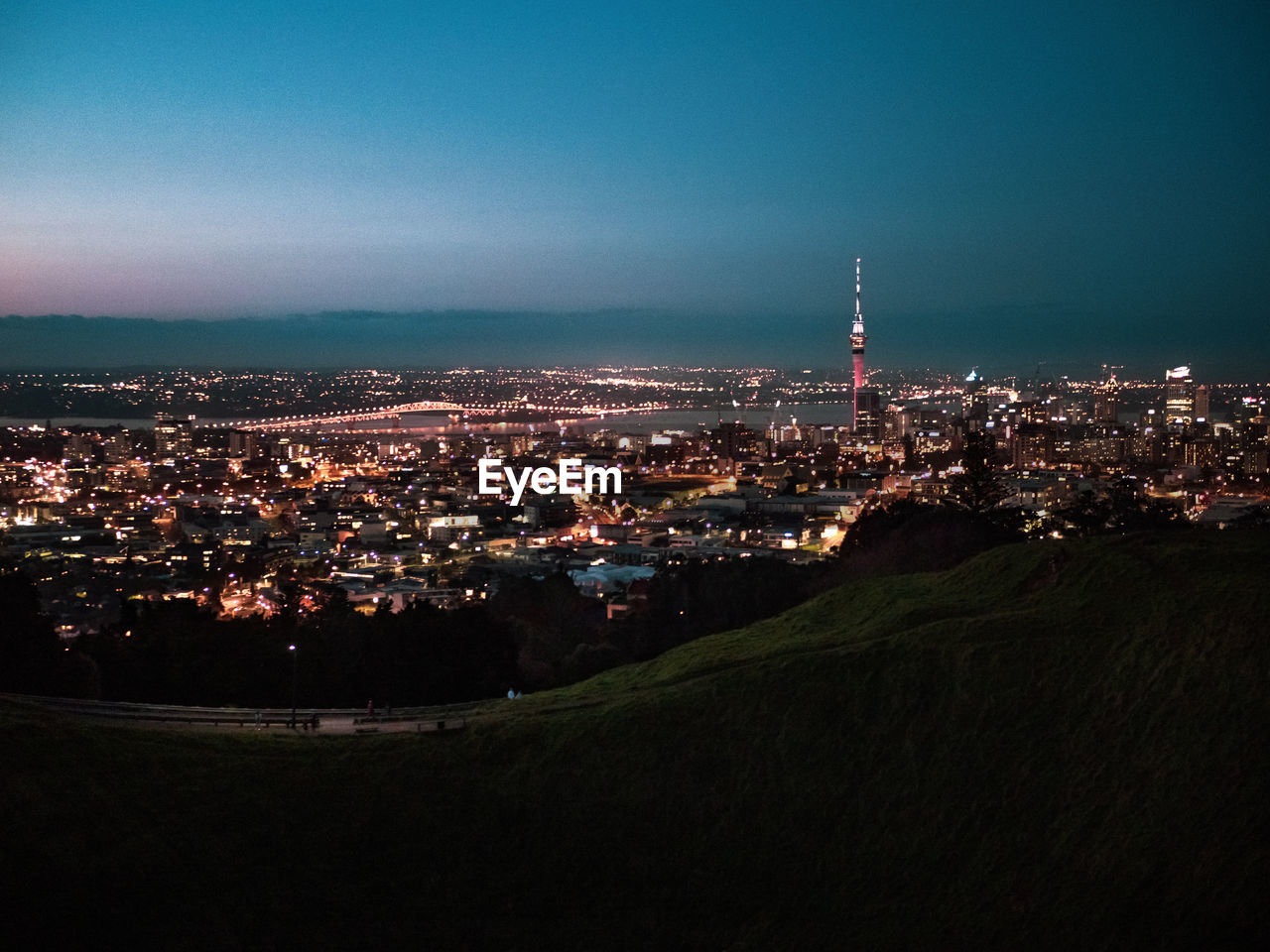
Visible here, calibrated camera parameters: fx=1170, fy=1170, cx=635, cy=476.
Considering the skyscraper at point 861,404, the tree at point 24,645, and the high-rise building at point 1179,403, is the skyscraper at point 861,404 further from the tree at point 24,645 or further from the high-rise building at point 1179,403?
the tree at point 24,645

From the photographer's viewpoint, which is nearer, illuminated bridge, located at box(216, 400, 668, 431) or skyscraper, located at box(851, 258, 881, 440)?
skyscraper, located at box(851, 258, 881, 440)

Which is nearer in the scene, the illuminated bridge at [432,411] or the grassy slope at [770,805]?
the grassy slope at [770,805]

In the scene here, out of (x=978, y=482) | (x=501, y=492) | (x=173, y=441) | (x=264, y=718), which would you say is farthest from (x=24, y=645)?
(x=173, y=441)

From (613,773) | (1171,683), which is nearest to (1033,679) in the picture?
(1171,683)

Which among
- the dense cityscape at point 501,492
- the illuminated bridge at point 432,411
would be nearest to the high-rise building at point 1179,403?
the dense cityscape at point 501,492

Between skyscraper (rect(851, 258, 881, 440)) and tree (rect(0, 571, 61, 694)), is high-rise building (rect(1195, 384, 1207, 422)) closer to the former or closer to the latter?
skyscraper (rect(851, 258, 881, 440))

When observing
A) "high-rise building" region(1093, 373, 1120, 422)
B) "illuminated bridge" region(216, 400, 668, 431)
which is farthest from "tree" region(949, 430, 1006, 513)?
"illuminated bridge" region(216, 400, 668, 431)

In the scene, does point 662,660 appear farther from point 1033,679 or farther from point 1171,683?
point 1171,683
